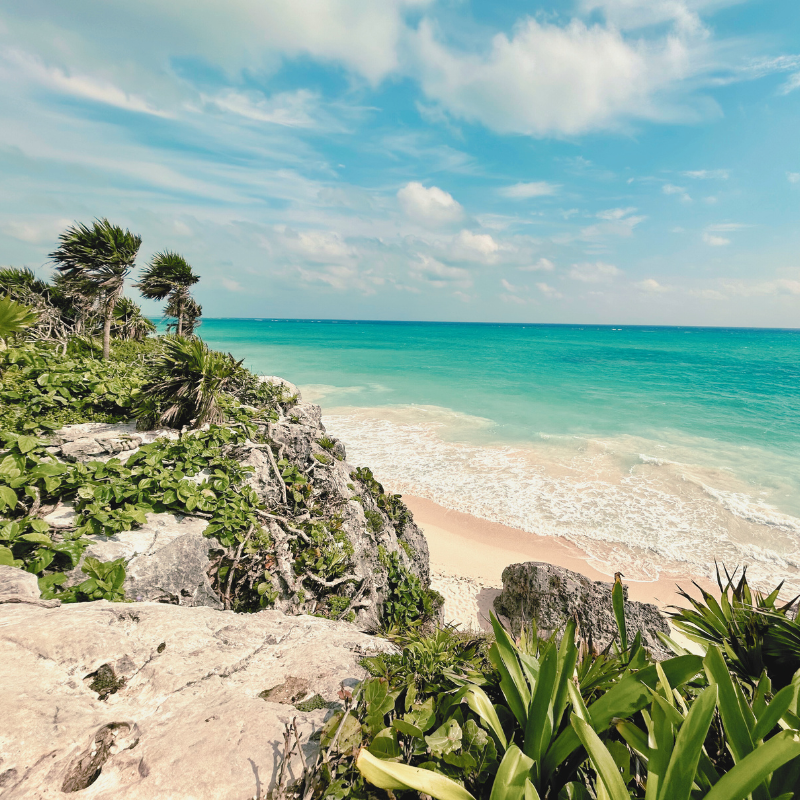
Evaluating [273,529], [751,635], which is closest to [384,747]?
[751,635]

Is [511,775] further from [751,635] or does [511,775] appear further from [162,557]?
[162,557]

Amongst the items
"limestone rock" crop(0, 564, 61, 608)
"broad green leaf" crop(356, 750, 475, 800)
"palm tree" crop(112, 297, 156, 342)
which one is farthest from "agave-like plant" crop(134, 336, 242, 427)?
"palm tree" crop(112, 297, 156, 342)

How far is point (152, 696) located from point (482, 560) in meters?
8.78

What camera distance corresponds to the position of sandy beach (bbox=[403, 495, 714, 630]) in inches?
324

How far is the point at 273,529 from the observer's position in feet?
15.0

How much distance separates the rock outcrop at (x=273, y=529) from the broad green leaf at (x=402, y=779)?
2927 mm

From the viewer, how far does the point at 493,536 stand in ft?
35.2

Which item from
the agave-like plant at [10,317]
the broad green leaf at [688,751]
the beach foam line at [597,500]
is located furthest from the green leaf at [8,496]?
the beach foam line at [597,500]

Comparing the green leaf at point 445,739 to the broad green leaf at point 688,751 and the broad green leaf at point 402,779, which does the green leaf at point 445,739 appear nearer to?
the broad green leaf at point 402,779

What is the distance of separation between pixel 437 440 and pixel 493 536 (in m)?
7.94

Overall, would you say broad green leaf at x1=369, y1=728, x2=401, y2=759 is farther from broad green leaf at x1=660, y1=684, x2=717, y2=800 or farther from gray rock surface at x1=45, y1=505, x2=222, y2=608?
gray rock surface at x1=45, y1=505, x2=222, y2=608

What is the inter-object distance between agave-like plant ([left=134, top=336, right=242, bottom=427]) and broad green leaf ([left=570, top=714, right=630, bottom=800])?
5.25 meters

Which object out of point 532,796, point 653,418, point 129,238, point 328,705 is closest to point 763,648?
point 532,796

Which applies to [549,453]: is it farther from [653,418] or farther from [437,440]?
[653,418]
